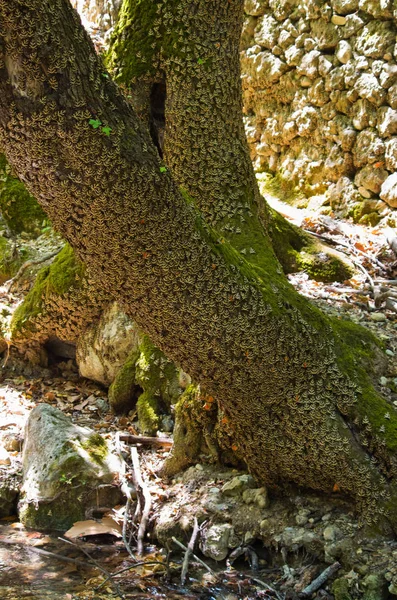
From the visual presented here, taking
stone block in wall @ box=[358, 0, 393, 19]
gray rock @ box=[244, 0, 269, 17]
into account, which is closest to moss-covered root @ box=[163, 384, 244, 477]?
stone block in wall @ box=[358, 0, 393, 19]

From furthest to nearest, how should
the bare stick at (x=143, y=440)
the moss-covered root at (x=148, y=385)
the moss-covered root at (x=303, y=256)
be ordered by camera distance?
the moss-covered root at (x=303, y=256) → the moss-covered root at (x=148, y=385) → the bare stick at (x=143, y=440)

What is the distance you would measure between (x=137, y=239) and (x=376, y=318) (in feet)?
8.68

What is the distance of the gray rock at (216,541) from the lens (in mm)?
3350

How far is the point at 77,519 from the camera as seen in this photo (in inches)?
153

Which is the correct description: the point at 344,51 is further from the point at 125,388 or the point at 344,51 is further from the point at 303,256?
the point at 125,388

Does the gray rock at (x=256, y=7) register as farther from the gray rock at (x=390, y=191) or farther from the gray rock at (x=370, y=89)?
the gray rock at (x=390, y=191)

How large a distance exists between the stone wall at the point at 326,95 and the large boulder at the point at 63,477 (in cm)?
398

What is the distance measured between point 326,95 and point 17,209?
12.2 feet

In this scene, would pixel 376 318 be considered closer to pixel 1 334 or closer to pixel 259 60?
pixel 1 334

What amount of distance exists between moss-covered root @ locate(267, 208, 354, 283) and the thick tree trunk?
1.70 metres

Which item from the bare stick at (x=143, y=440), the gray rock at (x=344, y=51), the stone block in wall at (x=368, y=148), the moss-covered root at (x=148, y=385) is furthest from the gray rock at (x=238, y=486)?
the gray rock at (x=344, y=51)

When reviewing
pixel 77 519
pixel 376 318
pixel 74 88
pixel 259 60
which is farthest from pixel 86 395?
pixel 259 60

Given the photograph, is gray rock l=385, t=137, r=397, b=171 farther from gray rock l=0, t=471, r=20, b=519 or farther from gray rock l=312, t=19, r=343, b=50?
gray rock l=0, t=471, r=20, b=519

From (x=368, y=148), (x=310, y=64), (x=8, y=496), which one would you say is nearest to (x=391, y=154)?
(x=368, y=148)
